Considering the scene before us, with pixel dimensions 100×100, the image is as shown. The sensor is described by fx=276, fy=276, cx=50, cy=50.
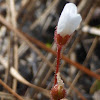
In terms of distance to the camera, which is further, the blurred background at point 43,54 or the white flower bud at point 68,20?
the blurred background at point 43,54

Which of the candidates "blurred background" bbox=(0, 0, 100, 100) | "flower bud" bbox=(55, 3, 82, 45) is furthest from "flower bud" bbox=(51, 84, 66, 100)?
"blurred background" bbox=(0, 0, 100, 100)

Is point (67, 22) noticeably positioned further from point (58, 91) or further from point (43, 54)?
point (43, 54)

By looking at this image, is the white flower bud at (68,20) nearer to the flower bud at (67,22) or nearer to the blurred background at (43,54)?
the flower bud at (67,22)

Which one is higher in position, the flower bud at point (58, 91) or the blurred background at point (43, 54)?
the blurred background at point (43, 54)

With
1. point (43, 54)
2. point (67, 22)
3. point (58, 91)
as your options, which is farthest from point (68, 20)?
point (43, 54)

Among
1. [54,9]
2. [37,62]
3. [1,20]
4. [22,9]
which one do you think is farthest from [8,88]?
[54,9]

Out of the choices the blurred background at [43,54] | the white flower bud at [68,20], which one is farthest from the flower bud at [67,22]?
the blurred background at [43,54]

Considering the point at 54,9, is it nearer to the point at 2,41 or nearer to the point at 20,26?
the point at 20,26
